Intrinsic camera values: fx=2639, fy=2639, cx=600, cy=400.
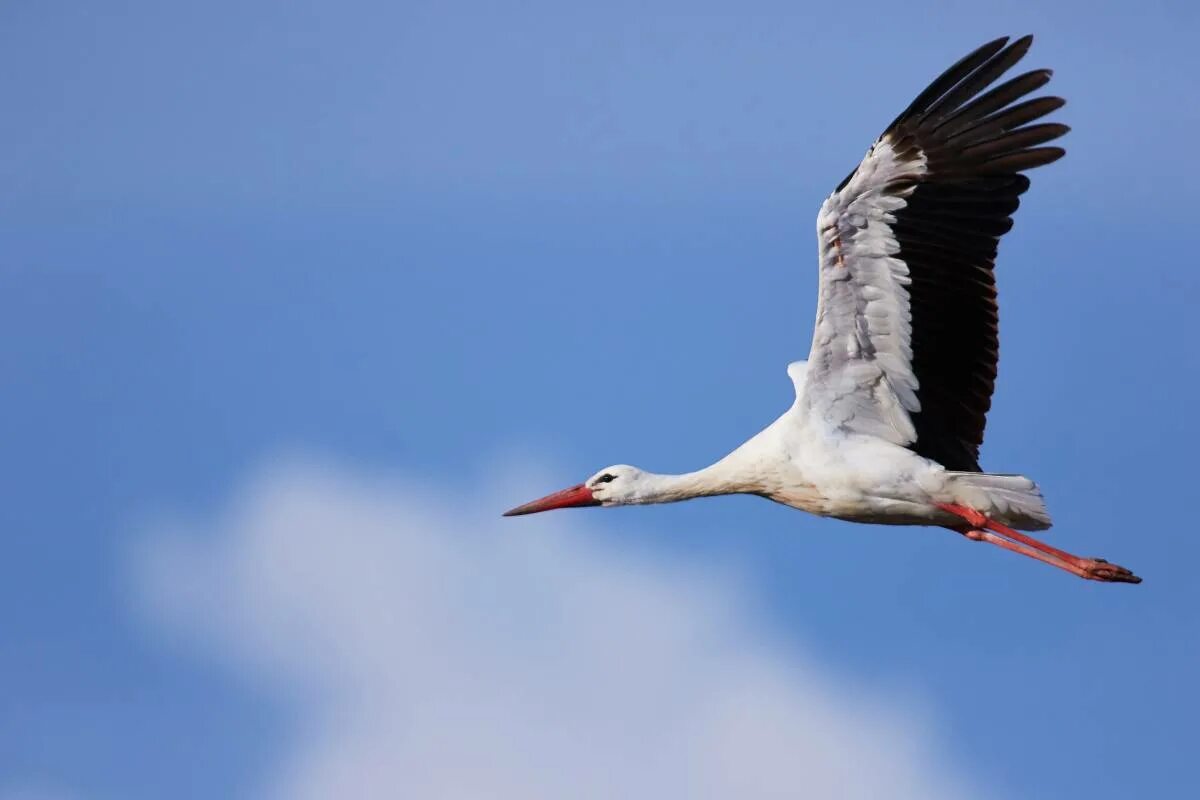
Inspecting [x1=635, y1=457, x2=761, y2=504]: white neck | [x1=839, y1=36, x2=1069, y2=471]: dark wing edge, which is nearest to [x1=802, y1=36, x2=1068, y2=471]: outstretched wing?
[x1=839, y1=36, x2=1069, y2=471]: dark wing edge

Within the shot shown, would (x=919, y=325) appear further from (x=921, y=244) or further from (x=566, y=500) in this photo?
(x=566, y=500)

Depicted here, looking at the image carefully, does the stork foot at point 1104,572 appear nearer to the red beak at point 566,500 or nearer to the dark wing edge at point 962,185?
the dark wing edge at point 962,185

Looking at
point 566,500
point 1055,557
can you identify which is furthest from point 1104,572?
point 566,500

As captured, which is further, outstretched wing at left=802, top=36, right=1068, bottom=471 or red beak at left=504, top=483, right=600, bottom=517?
red beak at left=504, top=483, right=600, bottom=517

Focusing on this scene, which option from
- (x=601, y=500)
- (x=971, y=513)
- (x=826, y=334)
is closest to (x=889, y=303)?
(x=826, y=334)

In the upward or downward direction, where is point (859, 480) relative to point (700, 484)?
downward

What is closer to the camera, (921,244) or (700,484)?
(921,244)

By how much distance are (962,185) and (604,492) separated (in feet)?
10.3

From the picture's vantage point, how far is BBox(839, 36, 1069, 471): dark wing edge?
16.0 meters

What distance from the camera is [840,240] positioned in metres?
15.9

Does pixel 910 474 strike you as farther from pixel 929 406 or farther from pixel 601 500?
pixel 601 500

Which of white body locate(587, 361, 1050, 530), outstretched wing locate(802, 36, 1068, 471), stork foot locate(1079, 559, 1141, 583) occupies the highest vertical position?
outstretched wing locate(802, 36, 1068, 471)

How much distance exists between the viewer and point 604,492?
683 inches

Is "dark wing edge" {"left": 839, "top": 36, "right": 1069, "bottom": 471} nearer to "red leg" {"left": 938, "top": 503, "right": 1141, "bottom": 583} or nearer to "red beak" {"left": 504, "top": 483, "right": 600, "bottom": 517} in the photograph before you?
"red leg" {"left": 938, "top": 503, "right": 1141, "bottom": 583}
